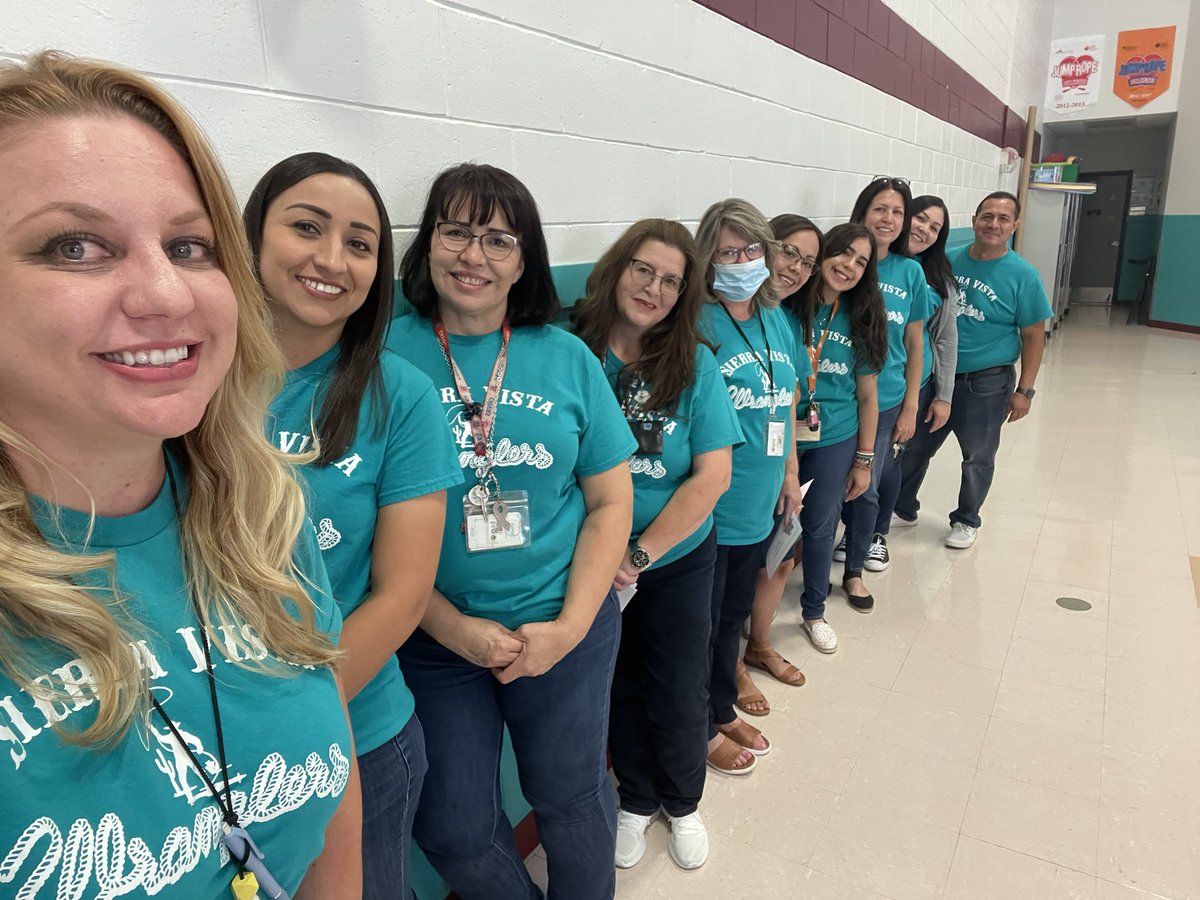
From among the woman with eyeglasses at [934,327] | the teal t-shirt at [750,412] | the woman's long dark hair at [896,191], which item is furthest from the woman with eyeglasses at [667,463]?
the woman with eyeglasses at [934,327]

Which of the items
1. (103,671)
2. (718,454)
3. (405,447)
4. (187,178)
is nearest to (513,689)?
(405,447)

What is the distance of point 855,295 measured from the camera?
2.53m

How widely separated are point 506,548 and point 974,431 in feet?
9.92

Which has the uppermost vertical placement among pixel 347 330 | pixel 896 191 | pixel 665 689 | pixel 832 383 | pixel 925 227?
pixel 896 191

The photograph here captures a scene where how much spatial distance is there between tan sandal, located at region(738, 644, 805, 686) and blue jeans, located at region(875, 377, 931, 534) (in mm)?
860

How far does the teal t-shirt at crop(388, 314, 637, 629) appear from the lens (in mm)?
1282

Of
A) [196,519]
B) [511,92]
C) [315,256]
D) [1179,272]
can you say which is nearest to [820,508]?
[511,92]

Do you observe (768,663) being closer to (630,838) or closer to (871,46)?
(630,838)

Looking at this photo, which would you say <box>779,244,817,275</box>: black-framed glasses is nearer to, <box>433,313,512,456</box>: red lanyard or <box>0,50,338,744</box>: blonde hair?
<box>433,313,512,456</box>: red lanyard

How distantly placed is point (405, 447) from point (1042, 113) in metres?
11.4

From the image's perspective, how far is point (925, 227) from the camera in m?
3.05

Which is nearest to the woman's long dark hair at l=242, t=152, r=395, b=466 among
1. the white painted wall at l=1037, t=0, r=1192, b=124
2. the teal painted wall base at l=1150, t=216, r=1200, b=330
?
the white painted wall at l=1037, t=0, r=1192, b=124

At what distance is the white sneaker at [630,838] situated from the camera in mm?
1787

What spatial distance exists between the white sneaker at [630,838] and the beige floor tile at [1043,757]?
0.95 meters
